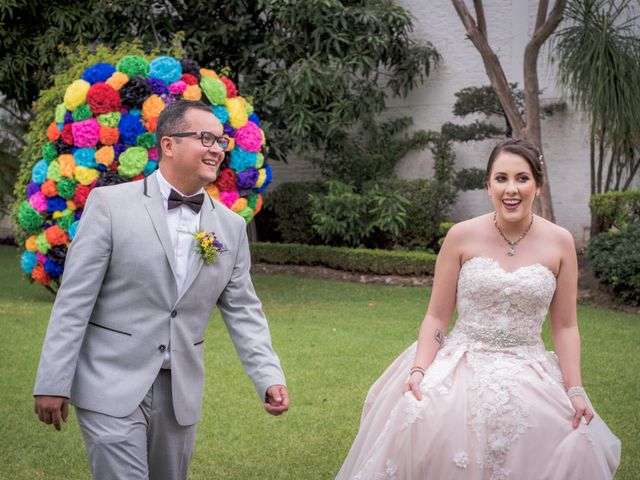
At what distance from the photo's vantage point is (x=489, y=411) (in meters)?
3.98

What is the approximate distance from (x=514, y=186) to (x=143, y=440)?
6.26 feet

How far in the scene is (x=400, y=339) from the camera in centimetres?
1011

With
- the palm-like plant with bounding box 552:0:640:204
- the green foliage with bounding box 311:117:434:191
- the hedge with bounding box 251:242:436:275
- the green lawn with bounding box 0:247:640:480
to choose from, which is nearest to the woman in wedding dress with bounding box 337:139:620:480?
the green lawn with bounding box 0:247:640:480

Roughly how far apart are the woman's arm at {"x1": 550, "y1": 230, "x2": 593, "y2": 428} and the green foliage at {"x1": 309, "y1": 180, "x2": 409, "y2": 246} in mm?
11324

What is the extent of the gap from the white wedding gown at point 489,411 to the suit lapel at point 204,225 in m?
1.09

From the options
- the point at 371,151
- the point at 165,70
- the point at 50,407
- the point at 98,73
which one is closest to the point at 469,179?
the point at 371,151

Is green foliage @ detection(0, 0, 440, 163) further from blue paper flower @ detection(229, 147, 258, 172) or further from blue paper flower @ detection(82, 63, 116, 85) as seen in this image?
blue paper flower @ detection(82, 63, 116, 85)

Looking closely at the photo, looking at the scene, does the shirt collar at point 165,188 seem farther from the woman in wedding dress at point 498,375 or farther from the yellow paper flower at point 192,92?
the yellow paper flower at point 192,92

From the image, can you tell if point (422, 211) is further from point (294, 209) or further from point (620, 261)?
point (620, 261)

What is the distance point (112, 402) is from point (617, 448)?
2.15m

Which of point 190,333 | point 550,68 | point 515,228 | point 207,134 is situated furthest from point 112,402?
point 550,68

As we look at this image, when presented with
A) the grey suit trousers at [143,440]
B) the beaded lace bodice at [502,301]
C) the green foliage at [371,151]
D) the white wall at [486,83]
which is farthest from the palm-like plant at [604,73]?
the grey suit trousers at [143,440]

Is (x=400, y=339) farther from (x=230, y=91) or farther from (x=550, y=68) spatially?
(x=550, y=68)

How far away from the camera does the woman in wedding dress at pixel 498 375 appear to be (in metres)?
3.91
